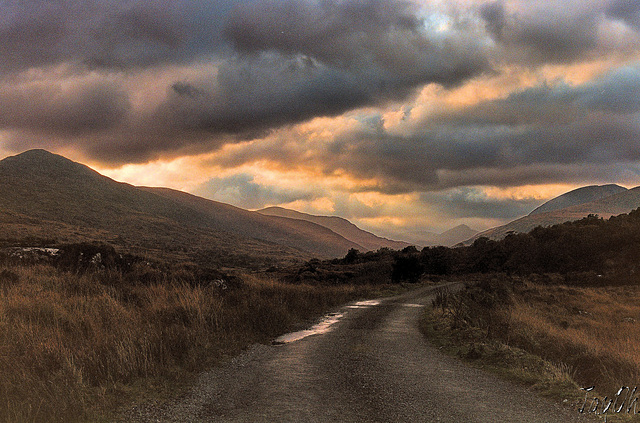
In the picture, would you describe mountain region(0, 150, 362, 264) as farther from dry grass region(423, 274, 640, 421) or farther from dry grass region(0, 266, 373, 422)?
dry grass region(423, 274, 640, 421)

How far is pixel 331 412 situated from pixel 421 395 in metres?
1.99

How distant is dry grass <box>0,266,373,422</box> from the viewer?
256 inches

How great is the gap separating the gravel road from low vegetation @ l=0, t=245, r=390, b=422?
32.4 inches

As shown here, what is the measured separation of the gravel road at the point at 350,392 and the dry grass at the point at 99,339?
0.87 m

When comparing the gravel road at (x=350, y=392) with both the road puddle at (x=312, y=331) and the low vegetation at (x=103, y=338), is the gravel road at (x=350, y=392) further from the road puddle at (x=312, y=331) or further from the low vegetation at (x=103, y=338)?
the road puddle at (x=312, y=331)

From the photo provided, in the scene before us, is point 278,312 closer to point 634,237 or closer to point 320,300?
point 320,300

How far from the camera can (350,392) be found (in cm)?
756

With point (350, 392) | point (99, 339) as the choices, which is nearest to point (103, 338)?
point (99, 339)

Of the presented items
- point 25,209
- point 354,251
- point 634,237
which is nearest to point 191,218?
point 25,209

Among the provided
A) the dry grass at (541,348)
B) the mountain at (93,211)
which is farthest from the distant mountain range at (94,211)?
the dry grass at (541,348)

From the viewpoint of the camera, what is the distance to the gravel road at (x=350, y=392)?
6.41m

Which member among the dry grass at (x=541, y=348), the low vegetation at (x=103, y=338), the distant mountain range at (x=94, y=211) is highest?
the distant mountain range at (x=94, y=211)

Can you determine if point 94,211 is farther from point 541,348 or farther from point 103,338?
point 541,348

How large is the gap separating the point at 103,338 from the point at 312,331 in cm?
786
